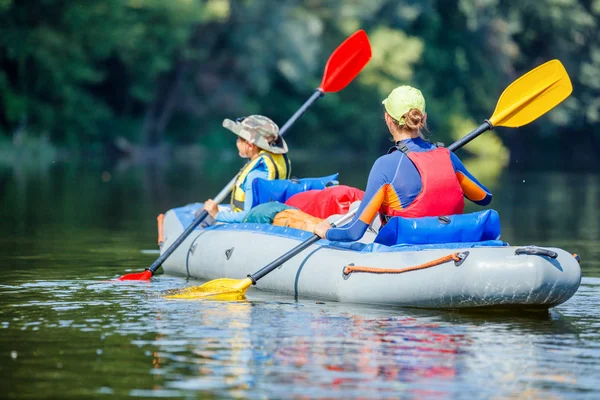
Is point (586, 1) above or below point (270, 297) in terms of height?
above

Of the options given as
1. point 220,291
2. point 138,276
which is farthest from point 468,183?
point 138,276

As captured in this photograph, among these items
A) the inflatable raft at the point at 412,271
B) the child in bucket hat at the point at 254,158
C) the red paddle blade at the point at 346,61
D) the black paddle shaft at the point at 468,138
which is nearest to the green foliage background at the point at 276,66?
the red paddle blade at the point at 346,61

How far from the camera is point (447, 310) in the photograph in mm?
8984

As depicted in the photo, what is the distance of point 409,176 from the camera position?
8.96m

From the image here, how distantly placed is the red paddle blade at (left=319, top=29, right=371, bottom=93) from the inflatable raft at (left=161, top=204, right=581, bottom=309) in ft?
9.33

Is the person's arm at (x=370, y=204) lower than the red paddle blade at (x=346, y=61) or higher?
lower

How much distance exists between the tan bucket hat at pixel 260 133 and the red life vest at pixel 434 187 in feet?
7.89

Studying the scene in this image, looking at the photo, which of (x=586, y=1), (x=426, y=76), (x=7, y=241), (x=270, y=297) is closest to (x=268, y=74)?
(x=426, y=76)

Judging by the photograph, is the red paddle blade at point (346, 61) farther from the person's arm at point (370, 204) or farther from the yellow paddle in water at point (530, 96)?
the person's arm at point (370, 204)

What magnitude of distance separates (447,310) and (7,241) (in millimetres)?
6589

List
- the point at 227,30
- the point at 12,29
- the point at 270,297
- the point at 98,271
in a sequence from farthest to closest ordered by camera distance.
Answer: the point at 227,30
the point at 12,29
the point at 98,271
the point at 270,297

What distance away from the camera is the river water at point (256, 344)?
6520mm

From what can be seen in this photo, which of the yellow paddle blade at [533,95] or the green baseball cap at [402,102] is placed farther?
the yellow paddle blade at [533,95]

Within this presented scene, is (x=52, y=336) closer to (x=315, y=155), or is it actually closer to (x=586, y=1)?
(x=315, y=155)
